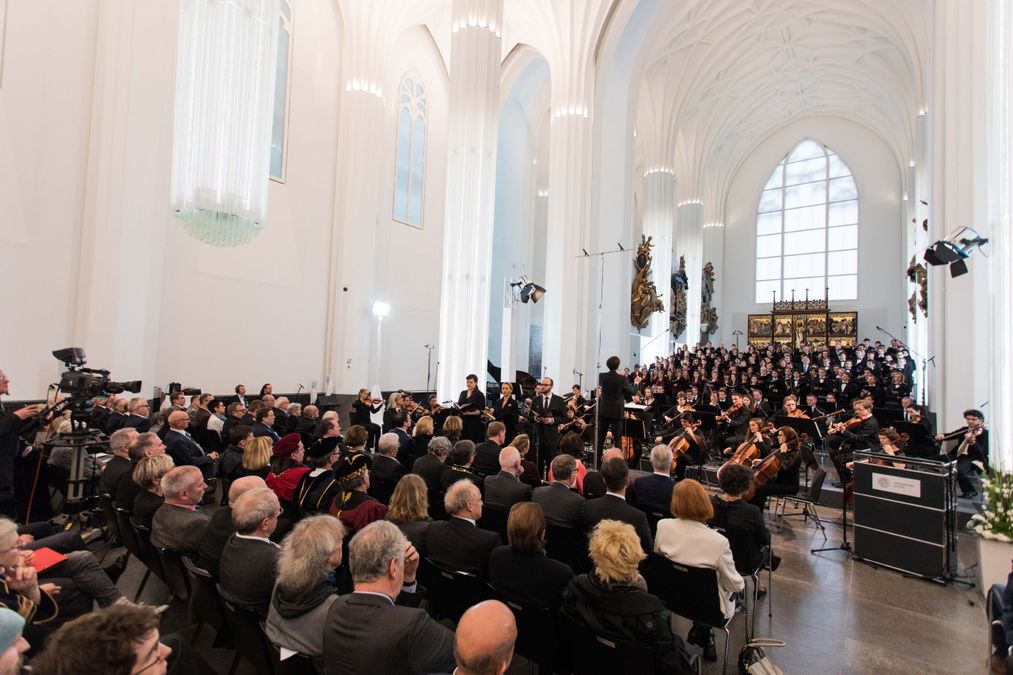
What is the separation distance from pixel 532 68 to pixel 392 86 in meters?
6.24

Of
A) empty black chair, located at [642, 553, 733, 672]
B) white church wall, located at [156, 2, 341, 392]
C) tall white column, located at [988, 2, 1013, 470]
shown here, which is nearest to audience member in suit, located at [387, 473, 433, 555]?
empty black chair, located at [642, 553, 733, 672]

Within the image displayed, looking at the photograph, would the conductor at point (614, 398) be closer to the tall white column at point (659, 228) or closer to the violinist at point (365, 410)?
the violinist at point (365, 410)

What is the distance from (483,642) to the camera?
1.63m

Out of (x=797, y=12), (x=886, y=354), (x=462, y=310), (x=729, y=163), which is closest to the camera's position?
(x=462, y=310)

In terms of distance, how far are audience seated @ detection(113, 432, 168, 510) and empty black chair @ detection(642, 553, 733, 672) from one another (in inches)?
137

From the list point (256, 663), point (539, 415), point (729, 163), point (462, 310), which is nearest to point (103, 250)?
point (462, 310)

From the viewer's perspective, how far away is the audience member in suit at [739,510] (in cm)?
382

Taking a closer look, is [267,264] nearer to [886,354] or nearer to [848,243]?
[886,354]

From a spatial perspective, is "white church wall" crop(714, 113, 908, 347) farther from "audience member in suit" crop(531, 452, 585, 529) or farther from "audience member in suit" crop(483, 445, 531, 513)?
"audience member in suit" crop(483, 445, 531, 513)

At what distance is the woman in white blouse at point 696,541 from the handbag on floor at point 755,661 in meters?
0.22

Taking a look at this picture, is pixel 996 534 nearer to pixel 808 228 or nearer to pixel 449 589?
pixel 449 589

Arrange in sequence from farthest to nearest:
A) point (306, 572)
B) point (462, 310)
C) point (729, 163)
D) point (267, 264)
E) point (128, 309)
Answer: point (729, 163) < point (267, 264) < point (462, 310) < point (128, 309) < point (306, 572)

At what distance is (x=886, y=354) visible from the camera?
615 inches

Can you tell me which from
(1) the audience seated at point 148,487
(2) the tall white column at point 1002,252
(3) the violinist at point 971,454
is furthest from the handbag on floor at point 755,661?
(3) the violinist at point 971,454
